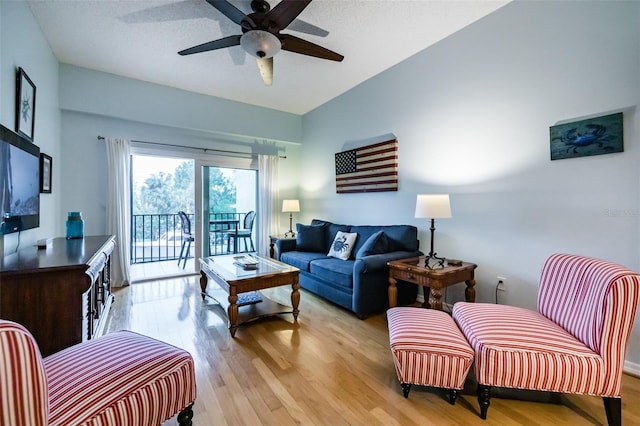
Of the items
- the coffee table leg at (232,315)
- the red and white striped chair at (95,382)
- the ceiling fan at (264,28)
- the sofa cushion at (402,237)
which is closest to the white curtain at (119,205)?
the ceiling fan at (264,28)

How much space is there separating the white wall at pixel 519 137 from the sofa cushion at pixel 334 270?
967 mm

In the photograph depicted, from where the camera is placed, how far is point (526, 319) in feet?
5.79

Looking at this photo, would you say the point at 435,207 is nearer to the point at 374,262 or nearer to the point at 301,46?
the point at 374,262

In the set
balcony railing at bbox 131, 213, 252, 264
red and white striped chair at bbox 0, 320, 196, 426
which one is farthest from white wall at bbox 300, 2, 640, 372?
balcony railing at bbox 131, 213, 252, 264

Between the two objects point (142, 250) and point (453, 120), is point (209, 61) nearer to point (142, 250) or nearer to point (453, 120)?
point (453, 120)

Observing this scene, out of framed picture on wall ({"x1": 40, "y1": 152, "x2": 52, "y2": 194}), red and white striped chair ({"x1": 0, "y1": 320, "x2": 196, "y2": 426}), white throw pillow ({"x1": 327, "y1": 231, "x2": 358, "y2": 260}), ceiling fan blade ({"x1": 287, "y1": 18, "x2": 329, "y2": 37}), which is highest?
ceiling fan blade ({"x1": 287, "y1": 18, "x2": 329, "y2": 37})

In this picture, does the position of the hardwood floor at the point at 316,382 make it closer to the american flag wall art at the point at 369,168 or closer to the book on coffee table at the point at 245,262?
the book on coffee table at the point at 245,262

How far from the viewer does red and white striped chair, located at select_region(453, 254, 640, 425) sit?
140 centimetres

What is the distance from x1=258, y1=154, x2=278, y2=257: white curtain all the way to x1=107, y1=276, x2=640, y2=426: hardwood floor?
7.34 ft

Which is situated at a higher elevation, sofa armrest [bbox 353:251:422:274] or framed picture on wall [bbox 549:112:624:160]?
framed picture on wall [bbox 549:112:624:160]

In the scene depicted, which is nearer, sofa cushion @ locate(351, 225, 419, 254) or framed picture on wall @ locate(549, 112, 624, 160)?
framed picture on wall @ locate(549, 112, 624, 160)

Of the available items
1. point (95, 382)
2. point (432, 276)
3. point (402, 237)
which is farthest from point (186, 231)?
point (432, 276)

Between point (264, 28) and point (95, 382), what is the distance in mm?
2385

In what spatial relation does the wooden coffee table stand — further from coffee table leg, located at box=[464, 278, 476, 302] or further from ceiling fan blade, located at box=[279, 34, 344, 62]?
ceiling fan blade, located at box=[279, 34, 344, 62]
